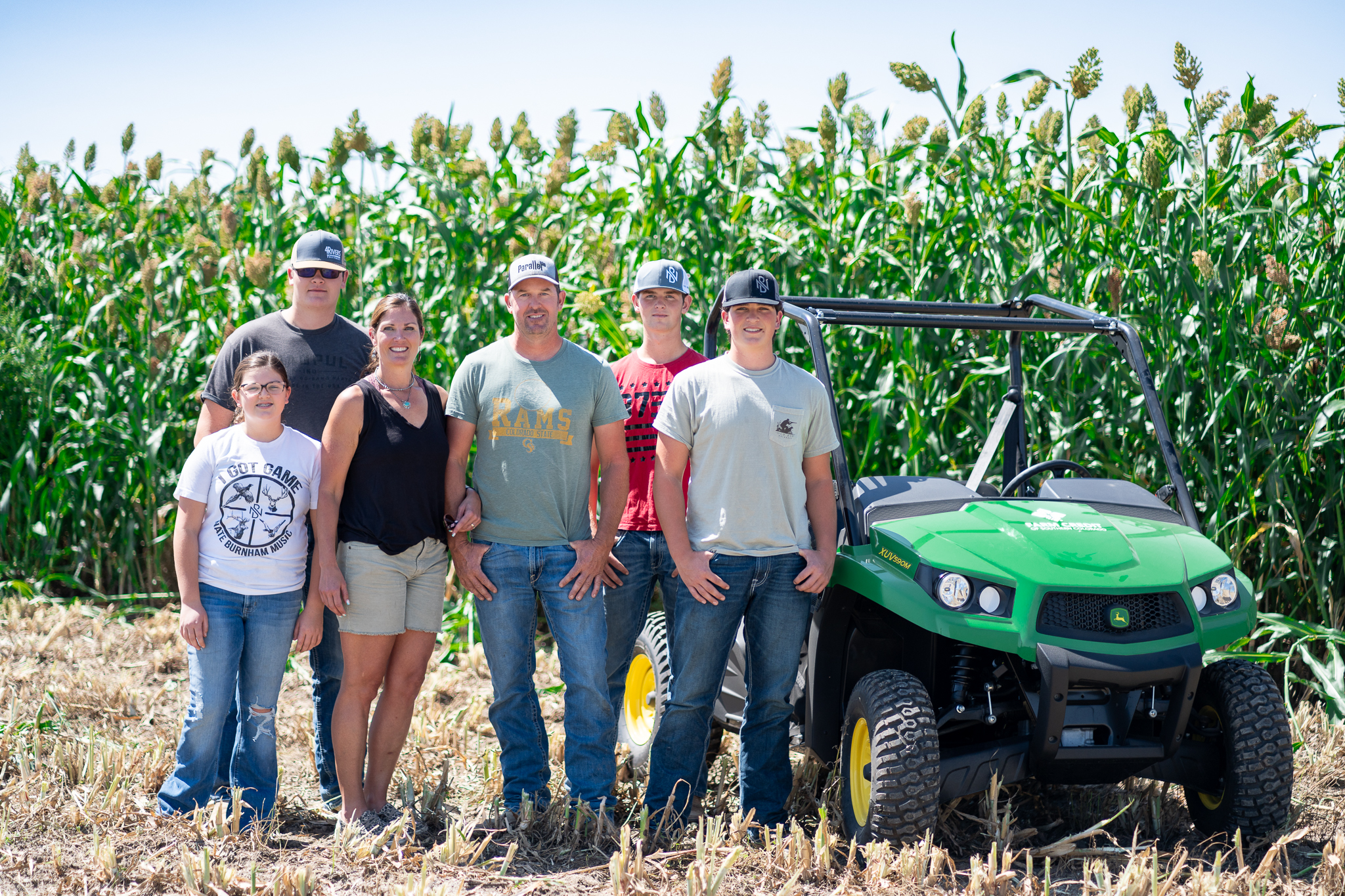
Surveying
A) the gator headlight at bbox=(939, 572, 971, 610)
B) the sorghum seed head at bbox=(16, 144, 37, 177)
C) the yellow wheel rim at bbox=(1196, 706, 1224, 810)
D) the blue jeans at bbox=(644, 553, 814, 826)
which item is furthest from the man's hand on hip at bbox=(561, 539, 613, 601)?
the sorghum seed head at bbox=(16, 144, 37, 177)

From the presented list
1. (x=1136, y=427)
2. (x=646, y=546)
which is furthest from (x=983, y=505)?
(x=1136, y=427)

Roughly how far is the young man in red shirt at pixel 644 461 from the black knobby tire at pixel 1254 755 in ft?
5.50

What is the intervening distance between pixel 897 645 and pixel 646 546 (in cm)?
92

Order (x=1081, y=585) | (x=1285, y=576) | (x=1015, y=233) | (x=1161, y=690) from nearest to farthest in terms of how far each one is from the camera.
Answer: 1. (x=1081, y=585)
2. (x=1161, y=690)
3. (x=1285, y=576)
4. (x=1015, y=233)

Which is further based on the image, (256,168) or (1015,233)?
(256,168)

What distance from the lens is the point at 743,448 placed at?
10.5ft

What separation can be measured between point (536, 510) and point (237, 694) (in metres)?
1.14

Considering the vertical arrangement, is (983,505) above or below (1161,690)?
above

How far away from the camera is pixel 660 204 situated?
5.31 metres

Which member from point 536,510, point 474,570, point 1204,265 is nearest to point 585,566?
point 536,510

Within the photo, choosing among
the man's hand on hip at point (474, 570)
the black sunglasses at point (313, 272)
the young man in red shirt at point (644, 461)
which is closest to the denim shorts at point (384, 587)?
the man's hand on hip at point (474, 570)

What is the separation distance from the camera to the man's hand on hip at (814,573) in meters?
3.22

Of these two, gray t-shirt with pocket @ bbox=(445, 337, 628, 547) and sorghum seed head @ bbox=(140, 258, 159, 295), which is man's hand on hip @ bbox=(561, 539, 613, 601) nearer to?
gray t-shirt with pocket @ bbox=(445, 337, 628, 547)

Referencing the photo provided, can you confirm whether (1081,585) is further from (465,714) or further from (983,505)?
(465,714)
